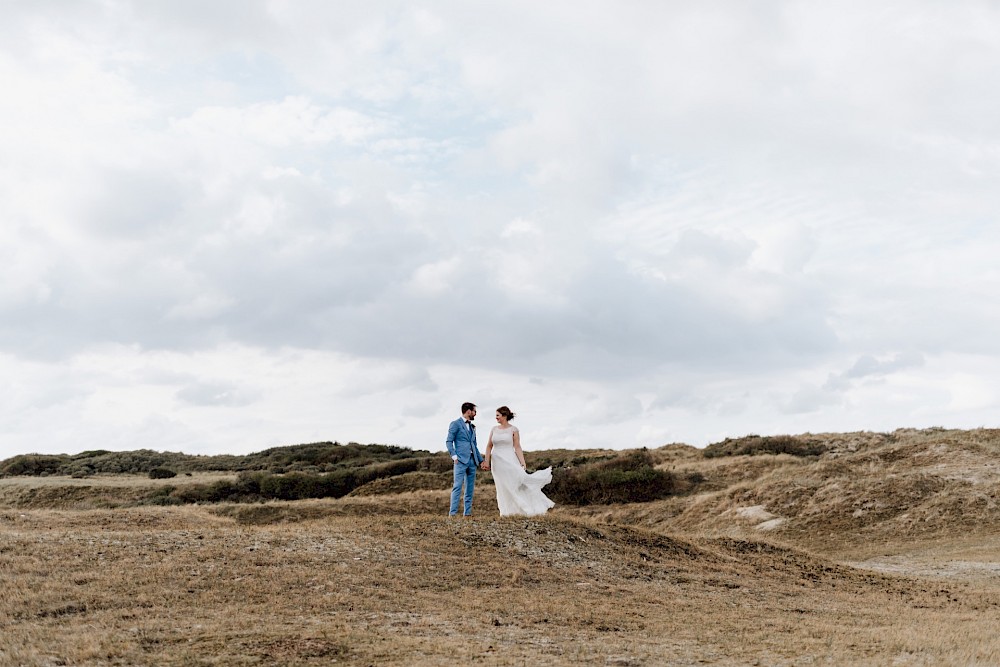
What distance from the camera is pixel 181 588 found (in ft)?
38.1

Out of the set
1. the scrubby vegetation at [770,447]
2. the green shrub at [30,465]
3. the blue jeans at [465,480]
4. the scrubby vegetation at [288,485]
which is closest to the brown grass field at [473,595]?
the blue jeans at [465,480]

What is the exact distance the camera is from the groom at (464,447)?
1580 cm

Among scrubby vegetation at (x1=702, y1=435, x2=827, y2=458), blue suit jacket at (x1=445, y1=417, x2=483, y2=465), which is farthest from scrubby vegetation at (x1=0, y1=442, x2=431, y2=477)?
blue suit jacket at (x1=445, y1=417, x2=483, y2=465)

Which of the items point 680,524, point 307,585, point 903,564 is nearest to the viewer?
point 307,585

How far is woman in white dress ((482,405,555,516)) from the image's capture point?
16234 mm

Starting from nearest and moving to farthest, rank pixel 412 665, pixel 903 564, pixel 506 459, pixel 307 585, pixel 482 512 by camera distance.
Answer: pixel 412 665, pixel 307 585, pixel 506 459, pixel 903 564, pixel 482 512

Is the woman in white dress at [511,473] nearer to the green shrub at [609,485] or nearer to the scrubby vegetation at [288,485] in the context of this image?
the green shrub at [609,485]

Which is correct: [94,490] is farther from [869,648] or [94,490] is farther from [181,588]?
[869,648]

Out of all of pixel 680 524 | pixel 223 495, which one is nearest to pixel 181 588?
pixel 680 524

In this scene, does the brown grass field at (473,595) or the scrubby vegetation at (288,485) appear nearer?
the brown grass field at (473,595)

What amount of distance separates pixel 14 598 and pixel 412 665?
19.7ft

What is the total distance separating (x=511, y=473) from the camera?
16.4 metres

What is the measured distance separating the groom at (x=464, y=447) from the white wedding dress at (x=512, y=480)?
0.41 metres

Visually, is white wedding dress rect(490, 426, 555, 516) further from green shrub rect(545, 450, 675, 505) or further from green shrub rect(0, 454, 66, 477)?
green shrub rect(0, 454, 66, 477)
